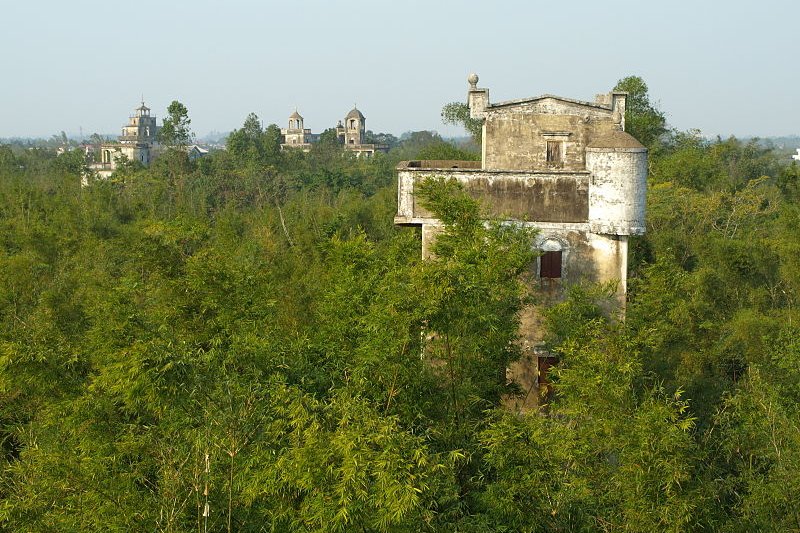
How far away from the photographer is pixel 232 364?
345 inches

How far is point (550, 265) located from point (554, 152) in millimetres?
2375

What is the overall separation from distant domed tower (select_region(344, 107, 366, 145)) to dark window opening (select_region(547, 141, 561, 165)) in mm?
76404

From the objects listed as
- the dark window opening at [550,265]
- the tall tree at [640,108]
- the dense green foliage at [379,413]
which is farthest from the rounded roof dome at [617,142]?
the tall tree at [640,108]

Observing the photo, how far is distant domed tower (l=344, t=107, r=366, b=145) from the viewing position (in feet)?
295

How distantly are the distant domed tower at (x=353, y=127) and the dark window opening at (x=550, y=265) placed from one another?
256ft

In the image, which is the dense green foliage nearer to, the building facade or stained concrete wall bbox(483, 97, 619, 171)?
stained concrete wall bbox(483, 97, 619, 171)

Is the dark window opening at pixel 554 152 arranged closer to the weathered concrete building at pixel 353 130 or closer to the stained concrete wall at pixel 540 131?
the stained concrete wall at pixel 540 131

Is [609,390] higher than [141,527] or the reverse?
higher

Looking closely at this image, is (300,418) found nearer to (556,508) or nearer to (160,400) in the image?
(160,400)

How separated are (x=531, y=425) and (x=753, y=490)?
2.06m

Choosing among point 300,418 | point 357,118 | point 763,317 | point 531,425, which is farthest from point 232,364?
point 357,118

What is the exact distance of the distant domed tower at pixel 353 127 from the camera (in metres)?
89.9

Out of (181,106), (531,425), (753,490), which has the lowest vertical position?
(753,490)

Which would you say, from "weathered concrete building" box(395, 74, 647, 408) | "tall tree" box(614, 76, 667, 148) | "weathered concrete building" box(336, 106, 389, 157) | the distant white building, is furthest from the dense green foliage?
"weathered concrete building" box(336, 106, 389, 157)
